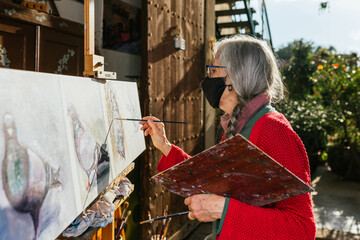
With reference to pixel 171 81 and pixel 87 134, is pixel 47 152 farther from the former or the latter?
pixel 171 81

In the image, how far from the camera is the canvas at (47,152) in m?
0.91

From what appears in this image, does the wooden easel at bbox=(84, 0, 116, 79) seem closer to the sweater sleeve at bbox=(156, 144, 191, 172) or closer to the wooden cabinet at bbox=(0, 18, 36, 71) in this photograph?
the sweater sleeve at bbox=(156, 144, 191, 172)

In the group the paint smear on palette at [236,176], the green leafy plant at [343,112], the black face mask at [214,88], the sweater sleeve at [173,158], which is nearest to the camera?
the paint smear on palette at [236,176]

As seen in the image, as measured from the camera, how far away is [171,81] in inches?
163

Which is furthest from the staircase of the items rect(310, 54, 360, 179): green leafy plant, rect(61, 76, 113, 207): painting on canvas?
rect(61, 76, 113, 207): painting on canvas

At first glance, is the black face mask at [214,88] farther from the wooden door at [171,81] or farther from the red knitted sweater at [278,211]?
the wooden door at [171,81]

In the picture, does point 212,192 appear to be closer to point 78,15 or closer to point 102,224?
point 102,224

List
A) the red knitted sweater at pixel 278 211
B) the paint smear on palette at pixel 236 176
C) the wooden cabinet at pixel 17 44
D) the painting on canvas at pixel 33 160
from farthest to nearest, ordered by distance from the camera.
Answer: the wooden cabinet at pixel 17 44 < the red knitted sweater at pixel 278 211 < the paint smear on palette at pixel 236 176 < the painting on canvas at pixel 33 160

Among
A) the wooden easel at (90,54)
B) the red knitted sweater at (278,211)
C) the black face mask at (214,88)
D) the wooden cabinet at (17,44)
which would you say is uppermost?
the wooden cabinet at (17,44)

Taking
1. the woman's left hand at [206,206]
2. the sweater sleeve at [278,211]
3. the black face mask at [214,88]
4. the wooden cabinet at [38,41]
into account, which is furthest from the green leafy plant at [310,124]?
the woman's left hand at [206,206]

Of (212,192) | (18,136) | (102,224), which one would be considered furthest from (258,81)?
(18,136)

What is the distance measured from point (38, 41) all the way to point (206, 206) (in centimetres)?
252

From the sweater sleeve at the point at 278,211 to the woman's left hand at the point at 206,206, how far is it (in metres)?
0.04

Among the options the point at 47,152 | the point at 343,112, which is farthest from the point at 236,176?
the point at 343,112
